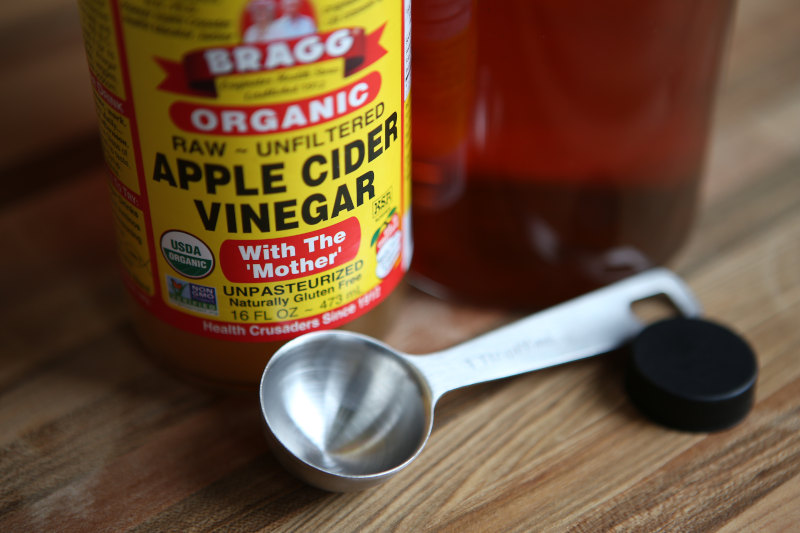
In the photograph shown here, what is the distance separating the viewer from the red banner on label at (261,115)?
17.3 inches

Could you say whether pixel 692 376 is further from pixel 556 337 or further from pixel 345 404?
pixel 345 404

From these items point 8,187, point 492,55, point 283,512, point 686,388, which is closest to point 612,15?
point 492,55

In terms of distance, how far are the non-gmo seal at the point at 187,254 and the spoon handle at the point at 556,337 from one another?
135 millimetres

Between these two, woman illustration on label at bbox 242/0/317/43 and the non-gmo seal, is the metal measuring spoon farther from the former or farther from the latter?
woman illustration on label at bbox 242/0/317/43

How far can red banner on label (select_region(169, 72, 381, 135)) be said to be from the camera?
439 mm

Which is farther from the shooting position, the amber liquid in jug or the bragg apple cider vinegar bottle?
the amber liquid in jug

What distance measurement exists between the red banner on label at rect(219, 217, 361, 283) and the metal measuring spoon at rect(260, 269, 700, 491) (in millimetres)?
44

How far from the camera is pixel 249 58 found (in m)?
0.42

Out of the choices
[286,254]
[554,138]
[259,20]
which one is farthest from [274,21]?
[554,138]

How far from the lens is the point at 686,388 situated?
53 centimetres

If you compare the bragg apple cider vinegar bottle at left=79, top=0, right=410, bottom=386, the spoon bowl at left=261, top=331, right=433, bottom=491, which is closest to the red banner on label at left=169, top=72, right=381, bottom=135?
the bragg apple cider vinegar bottle at left=79, top=0, right=410, bottom=386

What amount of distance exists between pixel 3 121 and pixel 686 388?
586 millimetres

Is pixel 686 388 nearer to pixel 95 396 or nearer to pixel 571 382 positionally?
pixel 571 382

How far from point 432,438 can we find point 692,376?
159 mm
